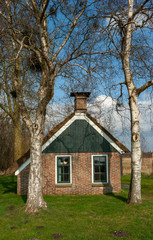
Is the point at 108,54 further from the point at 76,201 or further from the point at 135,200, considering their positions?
the point at 76,201

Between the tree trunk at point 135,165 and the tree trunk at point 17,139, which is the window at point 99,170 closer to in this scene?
the tree trunk at point 135,165

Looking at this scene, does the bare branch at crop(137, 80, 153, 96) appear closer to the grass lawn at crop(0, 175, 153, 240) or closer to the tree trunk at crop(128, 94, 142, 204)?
the tree trunk at crop(128, 94, 142, 204)

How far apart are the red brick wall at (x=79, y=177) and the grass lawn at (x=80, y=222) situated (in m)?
2.51

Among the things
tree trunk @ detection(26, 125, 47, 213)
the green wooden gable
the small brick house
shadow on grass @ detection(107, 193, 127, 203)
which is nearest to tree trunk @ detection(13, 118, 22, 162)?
the small brick house

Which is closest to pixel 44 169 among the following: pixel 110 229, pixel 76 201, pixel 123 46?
pixel 76 201

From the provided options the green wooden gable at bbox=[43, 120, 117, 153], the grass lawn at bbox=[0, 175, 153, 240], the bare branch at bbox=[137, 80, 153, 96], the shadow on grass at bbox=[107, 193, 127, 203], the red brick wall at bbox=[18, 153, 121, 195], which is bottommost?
the grass lawn at bbox=[0, 175, 153, 240]

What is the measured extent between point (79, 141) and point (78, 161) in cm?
128

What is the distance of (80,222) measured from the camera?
9.05 metres

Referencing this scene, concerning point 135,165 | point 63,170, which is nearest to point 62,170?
point 63,170

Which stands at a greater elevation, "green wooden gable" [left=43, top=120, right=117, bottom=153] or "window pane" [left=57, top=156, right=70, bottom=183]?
"green wooden gable" [left=43, top=120, right=117, bottom=153]

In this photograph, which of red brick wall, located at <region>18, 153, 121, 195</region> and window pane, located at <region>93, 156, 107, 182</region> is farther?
window pane, located at <region>93, 156, 107, 182</region>

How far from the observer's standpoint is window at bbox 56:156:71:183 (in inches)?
599

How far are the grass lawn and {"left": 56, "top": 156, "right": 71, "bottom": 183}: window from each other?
2.92m

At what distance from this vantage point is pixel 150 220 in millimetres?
9164
